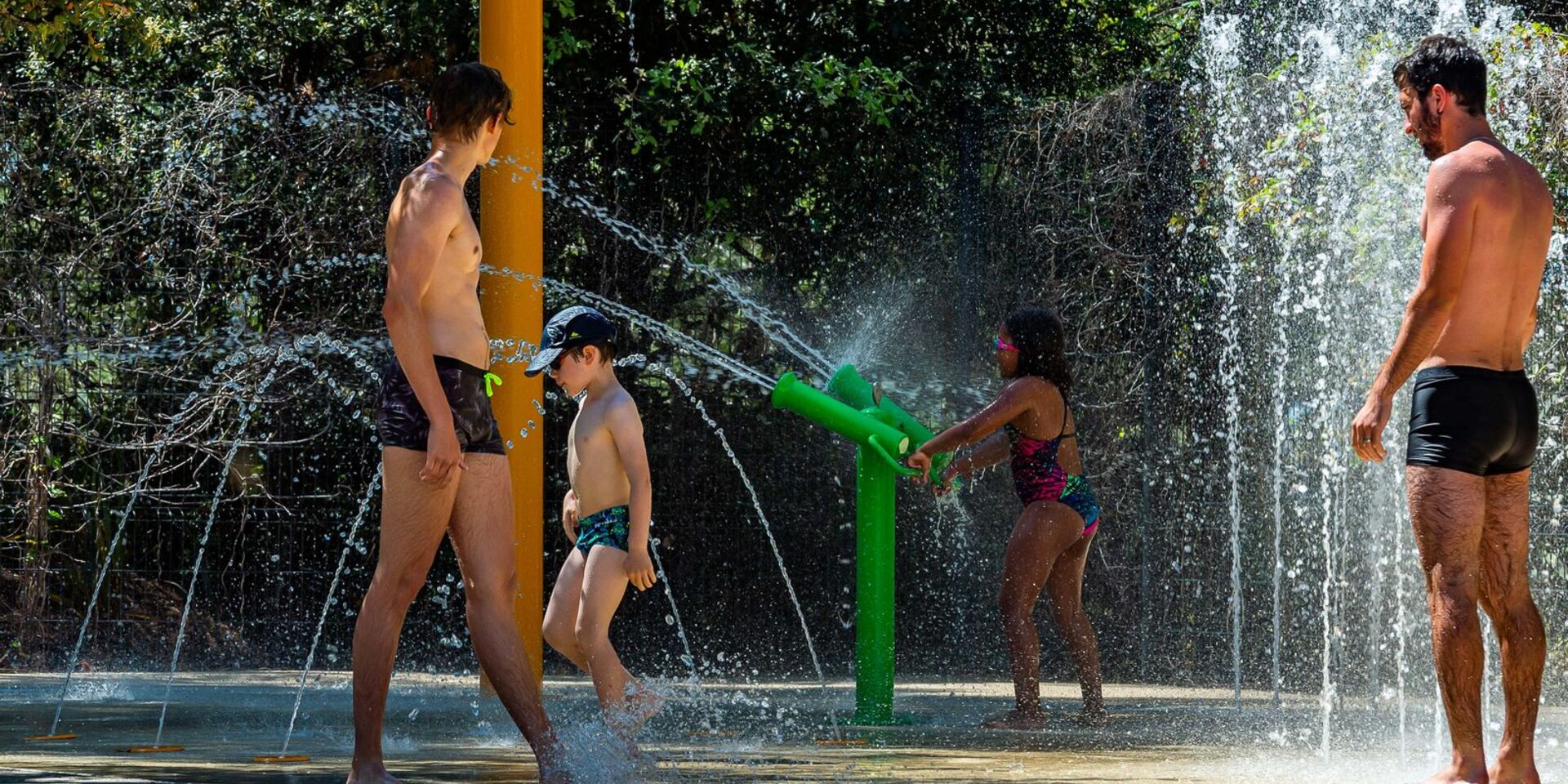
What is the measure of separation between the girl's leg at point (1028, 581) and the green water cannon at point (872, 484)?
394mm

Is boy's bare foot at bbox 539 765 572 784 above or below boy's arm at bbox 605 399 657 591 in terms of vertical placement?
below

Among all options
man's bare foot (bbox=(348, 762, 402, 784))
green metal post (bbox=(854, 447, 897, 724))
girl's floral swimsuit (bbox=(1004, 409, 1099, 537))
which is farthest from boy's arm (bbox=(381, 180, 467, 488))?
girl's floral swimsuit (bbox=(1004, 409, 1099, 537))

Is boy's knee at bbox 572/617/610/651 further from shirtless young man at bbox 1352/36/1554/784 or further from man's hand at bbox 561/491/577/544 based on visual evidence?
shirtless young man at bbox 1352/36/1554/784

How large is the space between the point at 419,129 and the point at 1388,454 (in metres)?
4.50

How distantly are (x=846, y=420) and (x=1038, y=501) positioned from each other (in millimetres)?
844

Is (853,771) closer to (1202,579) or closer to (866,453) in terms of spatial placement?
(866,453)

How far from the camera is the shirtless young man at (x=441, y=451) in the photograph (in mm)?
4047

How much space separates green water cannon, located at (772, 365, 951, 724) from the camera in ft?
19.4

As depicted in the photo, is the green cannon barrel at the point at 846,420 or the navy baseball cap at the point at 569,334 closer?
the navy baseball cap at the point at 569,334

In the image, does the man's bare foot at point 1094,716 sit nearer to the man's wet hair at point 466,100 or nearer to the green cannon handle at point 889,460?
the green cannon handle at point 889,460

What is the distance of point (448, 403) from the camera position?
411cm

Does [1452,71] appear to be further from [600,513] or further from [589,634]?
[589,634]

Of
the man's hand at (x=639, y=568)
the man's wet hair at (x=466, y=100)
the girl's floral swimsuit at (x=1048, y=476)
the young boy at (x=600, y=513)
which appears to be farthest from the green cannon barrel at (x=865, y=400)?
the man's wet hair at (x=466, y=100)

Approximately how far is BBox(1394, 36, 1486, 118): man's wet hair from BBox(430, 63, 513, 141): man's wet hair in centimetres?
214
